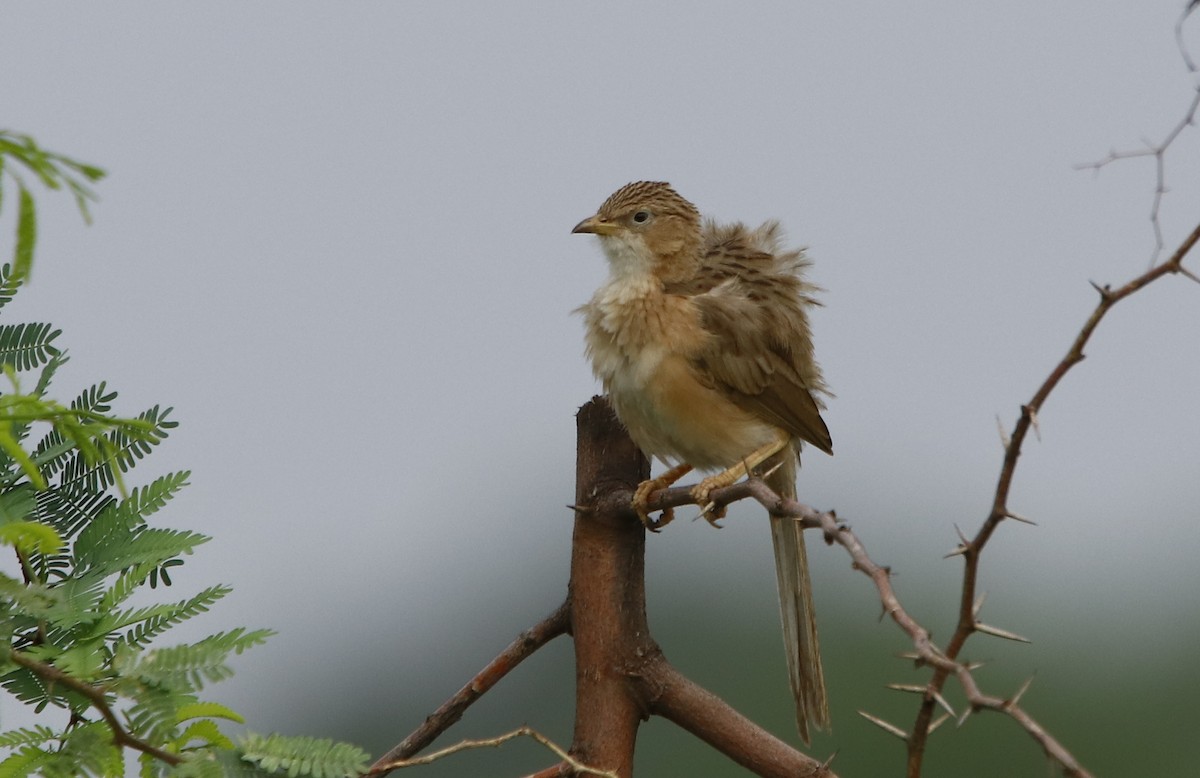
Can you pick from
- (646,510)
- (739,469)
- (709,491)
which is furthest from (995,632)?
(739,469)

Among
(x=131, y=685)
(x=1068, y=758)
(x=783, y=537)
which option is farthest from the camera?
(x=783, y=537)

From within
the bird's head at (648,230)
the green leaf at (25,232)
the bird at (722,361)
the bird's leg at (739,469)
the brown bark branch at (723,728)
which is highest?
the bird's head at (648,230)

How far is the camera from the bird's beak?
517 cm

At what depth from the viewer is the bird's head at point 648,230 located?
4996 millimetres

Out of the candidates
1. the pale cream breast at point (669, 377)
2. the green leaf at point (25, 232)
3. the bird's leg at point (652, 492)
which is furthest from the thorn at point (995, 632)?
the pale cream breast at point (669, 377)

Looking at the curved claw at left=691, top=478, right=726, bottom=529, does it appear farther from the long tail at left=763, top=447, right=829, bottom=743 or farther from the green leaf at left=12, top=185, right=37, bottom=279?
the green leaf at left=12, top=185, right=37, bottom=279

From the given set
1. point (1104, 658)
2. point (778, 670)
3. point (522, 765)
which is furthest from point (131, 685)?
point (1104, 658)

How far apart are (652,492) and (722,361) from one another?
4.31 ft

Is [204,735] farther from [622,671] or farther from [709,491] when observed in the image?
[709,491]

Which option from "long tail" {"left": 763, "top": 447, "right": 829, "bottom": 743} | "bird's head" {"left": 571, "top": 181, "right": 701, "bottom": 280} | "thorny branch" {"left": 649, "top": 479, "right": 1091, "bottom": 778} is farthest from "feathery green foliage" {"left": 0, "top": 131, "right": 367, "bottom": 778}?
"bird's head" {"left": 571, "top": 181, "right": 701, "bottom": 280}

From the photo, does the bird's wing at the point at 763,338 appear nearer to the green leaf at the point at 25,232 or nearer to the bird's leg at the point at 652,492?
the bird's leg at the point at 652,492

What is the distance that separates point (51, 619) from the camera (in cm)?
196

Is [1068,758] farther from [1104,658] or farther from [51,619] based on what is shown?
[1104,658]

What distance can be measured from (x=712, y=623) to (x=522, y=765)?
13.3ft
